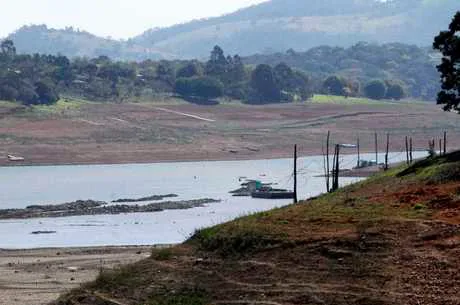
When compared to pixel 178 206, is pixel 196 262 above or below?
above

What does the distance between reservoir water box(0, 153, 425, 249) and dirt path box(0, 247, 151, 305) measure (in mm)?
3925

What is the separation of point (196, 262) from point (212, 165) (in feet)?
328

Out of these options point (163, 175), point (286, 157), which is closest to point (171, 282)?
point (163, 175)

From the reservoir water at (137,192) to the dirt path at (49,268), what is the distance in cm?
393

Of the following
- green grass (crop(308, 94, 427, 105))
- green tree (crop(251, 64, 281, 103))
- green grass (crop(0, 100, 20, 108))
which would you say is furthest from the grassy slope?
green tree (crop(251, 64, 281, 103))

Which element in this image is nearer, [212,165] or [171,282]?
[171,282]

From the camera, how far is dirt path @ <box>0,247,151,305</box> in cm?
3334

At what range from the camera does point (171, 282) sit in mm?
22094

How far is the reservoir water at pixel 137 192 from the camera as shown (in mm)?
58553

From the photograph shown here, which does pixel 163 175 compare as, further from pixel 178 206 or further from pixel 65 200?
pixel 178 206

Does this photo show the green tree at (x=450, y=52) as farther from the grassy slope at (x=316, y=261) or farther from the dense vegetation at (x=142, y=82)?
the dense vegetation at (x=142, y=82)

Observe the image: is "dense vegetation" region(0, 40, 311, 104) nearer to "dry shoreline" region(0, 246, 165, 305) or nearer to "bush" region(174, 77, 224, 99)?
"bush" region(174, 77, 224, 99)

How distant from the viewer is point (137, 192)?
89750mm

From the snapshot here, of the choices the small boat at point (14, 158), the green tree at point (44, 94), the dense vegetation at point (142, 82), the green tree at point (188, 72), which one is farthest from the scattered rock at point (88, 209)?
the green tree at point (188, 72)
